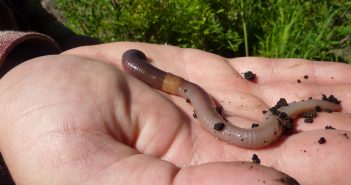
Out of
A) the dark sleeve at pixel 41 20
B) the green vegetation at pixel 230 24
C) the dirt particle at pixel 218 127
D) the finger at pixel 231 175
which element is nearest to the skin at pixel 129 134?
the finger at pixel 231 175

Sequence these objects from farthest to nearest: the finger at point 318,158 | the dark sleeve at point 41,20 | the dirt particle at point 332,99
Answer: the dark sleeve at point 41,20, the dirt particle at point 332,99, the finger at point 318,158

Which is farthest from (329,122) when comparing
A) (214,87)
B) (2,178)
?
(2,178)

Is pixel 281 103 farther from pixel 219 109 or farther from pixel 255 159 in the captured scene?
pixel 255 159

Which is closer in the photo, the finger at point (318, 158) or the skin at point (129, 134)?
the skin at point (129, 134)

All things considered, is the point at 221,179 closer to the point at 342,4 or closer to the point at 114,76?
the point at 114,76

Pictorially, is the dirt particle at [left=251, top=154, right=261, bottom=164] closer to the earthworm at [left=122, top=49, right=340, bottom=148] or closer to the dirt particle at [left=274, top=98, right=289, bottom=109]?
the earthworm at [left=122, top=49, right=340, bottom=148]

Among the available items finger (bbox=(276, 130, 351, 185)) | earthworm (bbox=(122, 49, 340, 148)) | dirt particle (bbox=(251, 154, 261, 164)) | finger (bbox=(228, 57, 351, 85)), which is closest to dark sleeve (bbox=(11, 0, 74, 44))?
earthworm (bbox=(122, 49, 340, 148))

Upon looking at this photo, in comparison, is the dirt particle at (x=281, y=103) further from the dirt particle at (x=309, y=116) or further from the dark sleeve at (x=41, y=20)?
the dark sleeve at (x=41, y=20)

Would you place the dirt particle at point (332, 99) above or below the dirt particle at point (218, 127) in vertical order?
below
